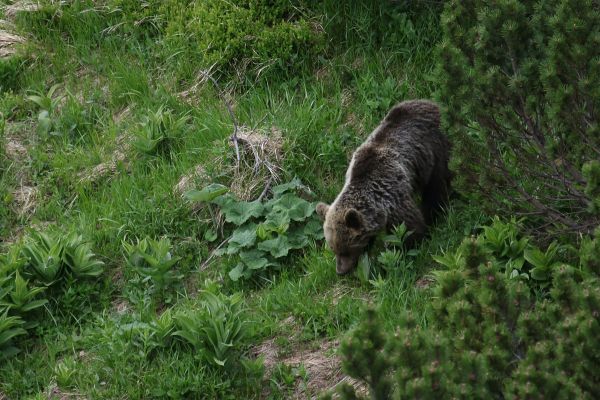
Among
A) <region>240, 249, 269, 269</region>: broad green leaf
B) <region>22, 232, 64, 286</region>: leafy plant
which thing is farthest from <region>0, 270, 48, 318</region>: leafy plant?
<region>240, 249, 269, 269</region>: broad green leaf

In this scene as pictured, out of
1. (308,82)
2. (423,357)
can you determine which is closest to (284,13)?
(308,82)

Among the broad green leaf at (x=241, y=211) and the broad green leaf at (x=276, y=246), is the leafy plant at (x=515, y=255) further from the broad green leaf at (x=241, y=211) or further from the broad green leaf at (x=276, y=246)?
the broad green leaf at (x=241, y=211)

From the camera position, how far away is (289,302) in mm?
6949

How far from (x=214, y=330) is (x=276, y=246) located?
1290 mm

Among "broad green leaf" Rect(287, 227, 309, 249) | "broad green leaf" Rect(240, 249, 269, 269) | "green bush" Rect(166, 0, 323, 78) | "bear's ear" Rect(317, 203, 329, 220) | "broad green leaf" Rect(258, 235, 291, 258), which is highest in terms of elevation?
"green bush" Rect(166, 0, 323, 78)

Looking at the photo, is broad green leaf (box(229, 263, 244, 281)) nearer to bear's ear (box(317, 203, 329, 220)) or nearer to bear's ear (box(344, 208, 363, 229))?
bear's ear (box(317, 203, 329, 220))

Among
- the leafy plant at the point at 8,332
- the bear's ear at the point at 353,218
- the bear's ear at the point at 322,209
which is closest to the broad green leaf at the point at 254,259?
the bear's ear at the point at 322,209

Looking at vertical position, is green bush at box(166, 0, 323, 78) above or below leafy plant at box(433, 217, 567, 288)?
above

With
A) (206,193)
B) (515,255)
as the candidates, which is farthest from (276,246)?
(515,255)

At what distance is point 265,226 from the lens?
25.1 feet

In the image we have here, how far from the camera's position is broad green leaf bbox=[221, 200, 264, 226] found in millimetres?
7770

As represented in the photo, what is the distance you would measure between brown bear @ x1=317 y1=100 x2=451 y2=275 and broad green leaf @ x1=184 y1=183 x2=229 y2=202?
3.13 ft

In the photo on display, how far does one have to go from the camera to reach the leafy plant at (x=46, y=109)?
946 centimetres

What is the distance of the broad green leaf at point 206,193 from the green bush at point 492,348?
3554 mm
